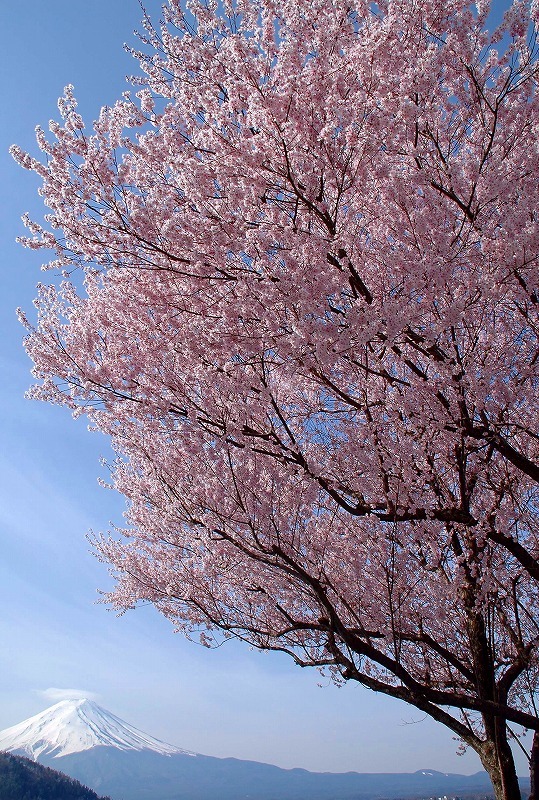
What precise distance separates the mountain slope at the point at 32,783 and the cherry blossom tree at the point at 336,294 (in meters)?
77.9

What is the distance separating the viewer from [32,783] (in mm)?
67375

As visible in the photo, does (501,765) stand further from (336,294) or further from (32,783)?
(32,783)

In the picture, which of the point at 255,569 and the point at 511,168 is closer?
the point at 511,168

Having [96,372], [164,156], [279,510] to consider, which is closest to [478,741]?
[279,510]

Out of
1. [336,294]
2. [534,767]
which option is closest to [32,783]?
[534,767]

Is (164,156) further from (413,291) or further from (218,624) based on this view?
(218,624)

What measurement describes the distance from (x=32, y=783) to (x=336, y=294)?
86.0 m

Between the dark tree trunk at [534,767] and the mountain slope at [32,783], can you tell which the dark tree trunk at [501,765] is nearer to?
the dark tree trunk at [534,767]

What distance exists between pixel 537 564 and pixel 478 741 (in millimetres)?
3263

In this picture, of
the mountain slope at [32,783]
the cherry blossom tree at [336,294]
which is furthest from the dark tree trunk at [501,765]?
the mountain slope at [32,783]

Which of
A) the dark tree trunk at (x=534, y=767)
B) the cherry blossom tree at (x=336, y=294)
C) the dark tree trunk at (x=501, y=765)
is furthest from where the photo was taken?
the dark tree trunk at (x=534, y=767)

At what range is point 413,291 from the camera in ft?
15.2

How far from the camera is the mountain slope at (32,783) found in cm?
6397

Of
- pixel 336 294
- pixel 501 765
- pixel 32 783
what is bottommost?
pixel 32 783
